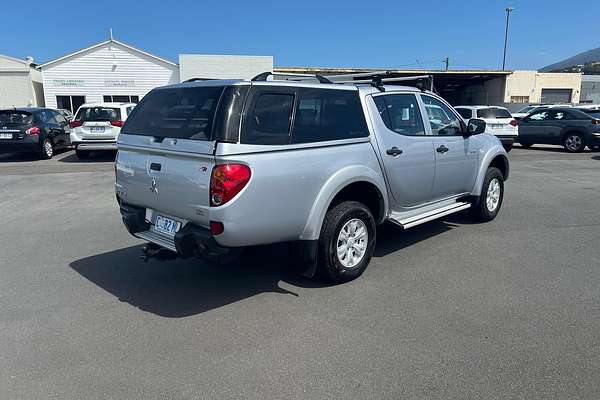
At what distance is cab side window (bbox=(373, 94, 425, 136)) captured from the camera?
4.92m

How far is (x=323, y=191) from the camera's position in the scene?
4.09 meters

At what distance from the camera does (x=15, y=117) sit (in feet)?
46.2

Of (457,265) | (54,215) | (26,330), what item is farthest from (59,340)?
(54,215)

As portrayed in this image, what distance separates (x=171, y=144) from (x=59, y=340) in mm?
1742

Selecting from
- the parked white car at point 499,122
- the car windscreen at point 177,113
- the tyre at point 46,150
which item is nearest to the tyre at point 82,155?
the tyre at point 46,150

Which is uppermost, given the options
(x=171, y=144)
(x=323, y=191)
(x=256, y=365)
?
(x=171, y=144)

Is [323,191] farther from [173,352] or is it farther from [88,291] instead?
[88,291]

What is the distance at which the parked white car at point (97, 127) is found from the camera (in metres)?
13.5

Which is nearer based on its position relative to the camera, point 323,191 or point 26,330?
point 26,330

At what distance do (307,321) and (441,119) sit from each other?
3320 mm

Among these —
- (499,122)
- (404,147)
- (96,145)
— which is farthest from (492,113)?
(96,145)

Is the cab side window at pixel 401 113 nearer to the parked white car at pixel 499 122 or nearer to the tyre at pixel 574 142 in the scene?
the parked white car at pixel 499 122

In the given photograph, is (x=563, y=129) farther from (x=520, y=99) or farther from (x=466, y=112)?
(x=520, y=99)

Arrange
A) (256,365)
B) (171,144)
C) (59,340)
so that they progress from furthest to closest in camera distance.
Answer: (171,144), (59,340), (256,365)
